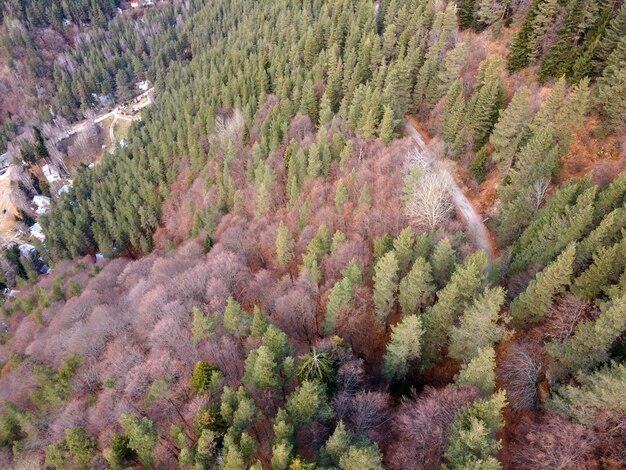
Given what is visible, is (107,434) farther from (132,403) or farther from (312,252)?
(312,252)

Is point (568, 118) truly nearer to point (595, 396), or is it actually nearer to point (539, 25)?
point (539, 25)

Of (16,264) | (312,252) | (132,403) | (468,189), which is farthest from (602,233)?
(16,264)

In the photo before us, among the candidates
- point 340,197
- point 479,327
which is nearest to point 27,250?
point 340,197

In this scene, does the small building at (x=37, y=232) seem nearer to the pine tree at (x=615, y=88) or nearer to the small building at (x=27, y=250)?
the small building at (x=27, y=250)

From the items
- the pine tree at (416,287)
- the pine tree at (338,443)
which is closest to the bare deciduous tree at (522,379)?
the pine tree at (416,287)

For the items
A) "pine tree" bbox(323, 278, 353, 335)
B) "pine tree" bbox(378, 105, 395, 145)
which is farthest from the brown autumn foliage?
"pine tree" bbox(378, 105, 395, 145)
